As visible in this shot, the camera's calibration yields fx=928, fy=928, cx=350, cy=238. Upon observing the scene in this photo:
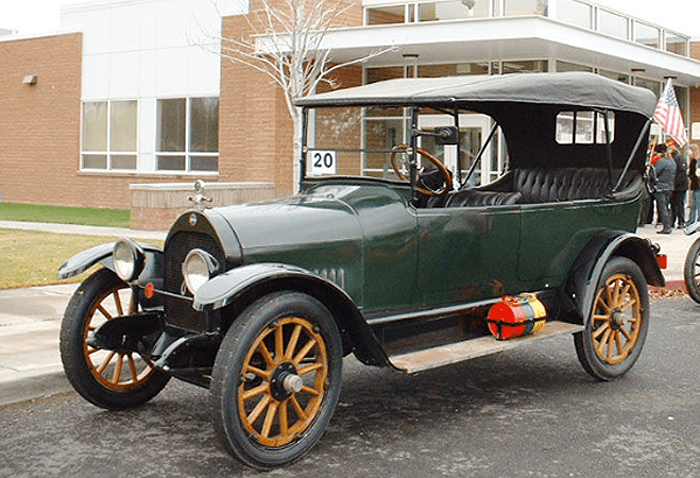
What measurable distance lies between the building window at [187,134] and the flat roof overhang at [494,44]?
411 centimetres

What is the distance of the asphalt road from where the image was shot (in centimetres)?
458

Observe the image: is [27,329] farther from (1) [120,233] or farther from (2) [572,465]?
(1) [120,233]

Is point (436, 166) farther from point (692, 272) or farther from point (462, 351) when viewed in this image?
point (692, 272)

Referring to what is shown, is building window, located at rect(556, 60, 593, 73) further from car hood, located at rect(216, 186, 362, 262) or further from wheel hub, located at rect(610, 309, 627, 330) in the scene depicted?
car hood, located at rect(216, 186, 362, 262)

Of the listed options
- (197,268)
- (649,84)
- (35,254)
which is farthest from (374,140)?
(649,84)

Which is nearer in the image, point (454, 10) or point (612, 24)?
point (454, 10)

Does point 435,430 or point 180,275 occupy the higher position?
point 180,275

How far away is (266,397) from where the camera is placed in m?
4.54

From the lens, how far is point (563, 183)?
7086 mm

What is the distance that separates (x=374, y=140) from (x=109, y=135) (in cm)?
2098

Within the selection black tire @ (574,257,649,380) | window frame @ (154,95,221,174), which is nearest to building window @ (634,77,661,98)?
window frame @ (154,95,221,174)

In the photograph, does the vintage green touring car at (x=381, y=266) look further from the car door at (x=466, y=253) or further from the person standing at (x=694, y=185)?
the person standing at (x=694, y=185)

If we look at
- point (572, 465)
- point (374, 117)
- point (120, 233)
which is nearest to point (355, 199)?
point (374, 117)

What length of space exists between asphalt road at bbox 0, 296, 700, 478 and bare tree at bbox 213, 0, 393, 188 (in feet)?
35.4
